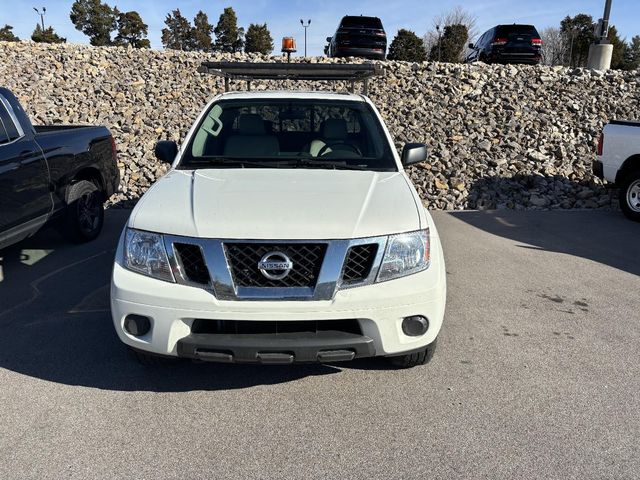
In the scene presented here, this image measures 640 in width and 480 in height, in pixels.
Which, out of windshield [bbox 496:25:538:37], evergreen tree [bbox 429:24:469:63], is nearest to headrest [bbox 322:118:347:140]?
windshield [bbox 496:25:538:37]

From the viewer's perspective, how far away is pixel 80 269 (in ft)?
17.7

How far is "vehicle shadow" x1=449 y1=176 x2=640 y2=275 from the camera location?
627 cm

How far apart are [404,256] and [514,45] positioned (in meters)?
16.1

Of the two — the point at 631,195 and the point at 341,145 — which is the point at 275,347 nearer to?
the point at 341,145

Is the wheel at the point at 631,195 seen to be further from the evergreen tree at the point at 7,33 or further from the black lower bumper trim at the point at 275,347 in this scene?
the evergreen tree at the point at 7,33

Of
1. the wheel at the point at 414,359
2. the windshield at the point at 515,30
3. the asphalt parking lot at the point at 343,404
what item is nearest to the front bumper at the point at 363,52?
the windshield at the point at 515,30

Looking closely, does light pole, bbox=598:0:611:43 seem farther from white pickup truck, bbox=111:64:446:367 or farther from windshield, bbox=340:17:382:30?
white pickup truck, bbox=111:64:446:367

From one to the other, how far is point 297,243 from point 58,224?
4.41m

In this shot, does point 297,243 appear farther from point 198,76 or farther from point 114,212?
point 198,76

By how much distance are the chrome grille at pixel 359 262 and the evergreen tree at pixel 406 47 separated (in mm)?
33663

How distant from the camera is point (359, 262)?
276cm

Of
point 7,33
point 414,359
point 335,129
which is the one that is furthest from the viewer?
point 7,33

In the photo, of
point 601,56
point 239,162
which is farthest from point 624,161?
point 601,56

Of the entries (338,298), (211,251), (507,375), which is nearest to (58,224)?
(211,251)
